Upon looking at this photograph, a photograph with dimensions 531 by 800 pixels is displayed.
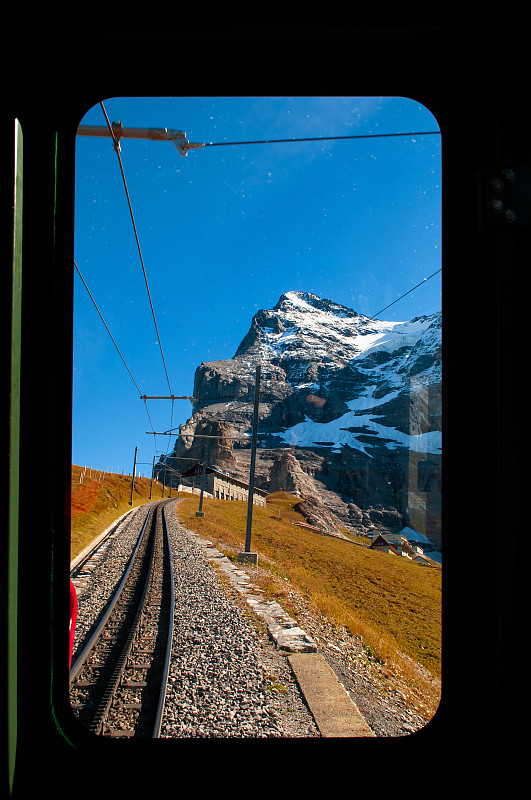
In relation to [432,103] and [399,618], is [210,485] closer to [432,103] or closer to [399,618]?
[399,618]

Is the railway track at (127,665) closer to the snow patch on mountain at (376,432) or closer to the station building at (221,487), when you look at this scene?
the snow patch on mountain at (376,432)

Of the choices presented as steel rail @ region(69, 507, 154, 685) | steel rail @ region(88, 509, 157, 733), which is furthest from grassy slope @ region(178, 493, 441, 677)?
steel rail @ region(69, 507, 154, 685)

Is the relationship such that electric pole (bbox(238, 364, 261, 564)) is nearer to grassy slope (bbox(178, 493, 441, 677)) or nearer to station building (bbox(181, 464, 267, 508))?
grassy slope (bbox(178, 493, 441, 677))

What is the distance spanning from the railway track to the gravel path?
0.15 m

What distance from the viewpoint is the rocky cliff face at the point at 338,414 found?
2186mm

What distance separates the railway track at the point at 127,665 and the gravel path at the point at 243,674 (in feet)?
0.50

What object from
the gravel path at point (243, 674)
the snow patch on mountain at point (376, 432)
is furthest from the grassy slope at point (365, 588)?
the snow patch on mountain at point (376, 432)

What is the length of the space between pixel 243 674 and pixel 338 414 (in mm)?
34115

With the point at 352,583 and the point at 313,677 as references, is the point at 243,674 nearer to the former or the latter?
the point at 313,677

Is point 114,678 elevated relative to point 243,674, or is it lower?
elevated
